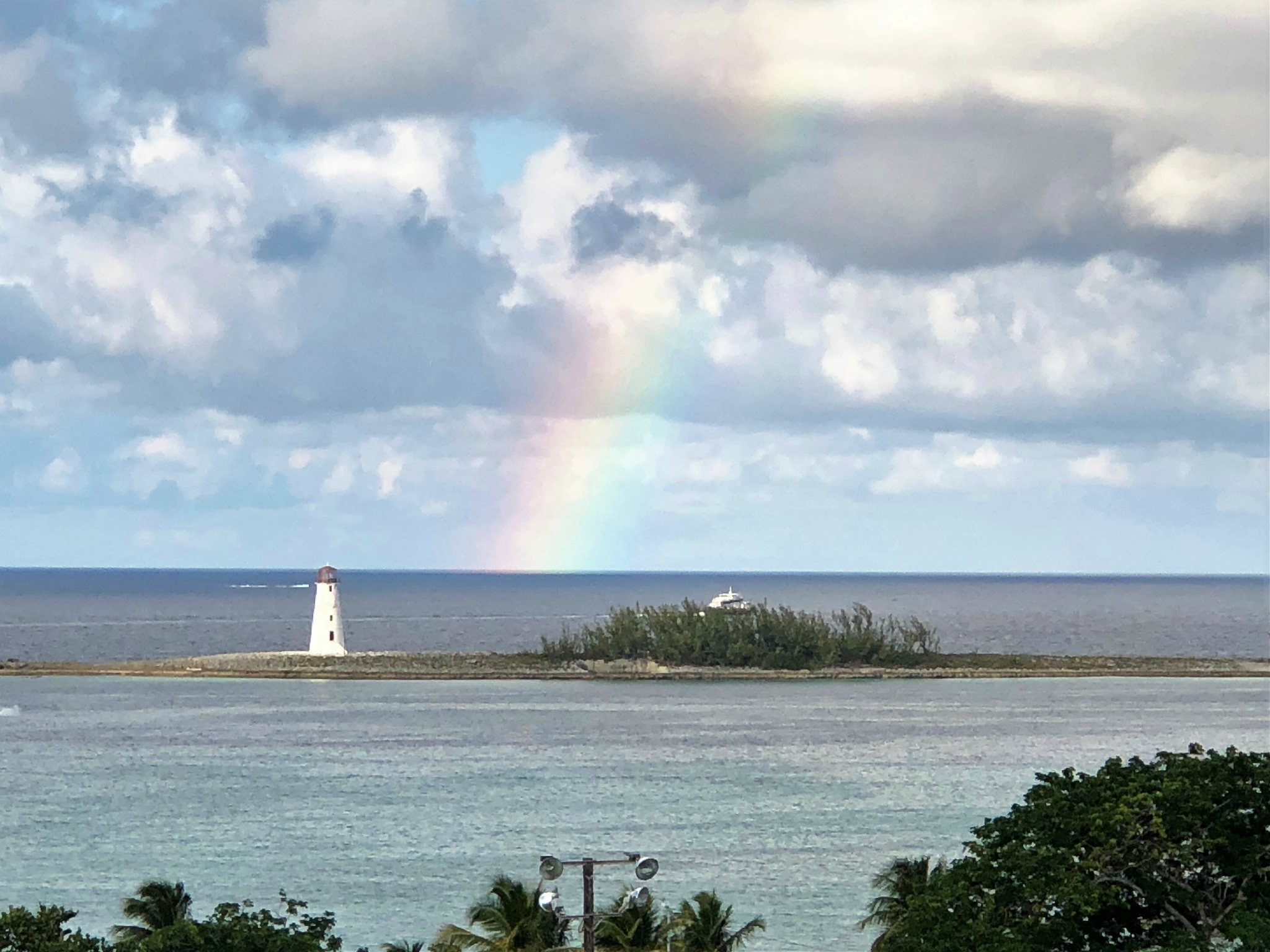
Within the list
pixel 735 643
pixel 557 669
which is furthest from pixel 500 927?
pixel 735 643

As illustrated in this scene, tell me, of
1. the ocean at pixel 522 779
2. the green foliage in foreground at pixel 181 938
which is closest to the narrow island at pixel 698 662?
the ocean at pixel 522 779

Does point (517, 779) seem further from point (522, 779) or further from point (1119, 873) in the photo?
point (1119, 873)

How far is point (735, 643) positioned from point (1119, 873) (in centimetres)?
13017

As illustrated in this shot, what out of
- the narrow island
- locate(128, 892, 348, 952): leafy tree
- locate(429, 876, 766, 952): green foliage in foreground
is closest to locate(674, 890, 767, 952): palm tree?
locate(429, 876, 766, 952): green foliage in foreground

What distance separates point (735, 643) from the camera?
156000mm

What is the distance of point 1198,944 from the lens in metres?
24.3

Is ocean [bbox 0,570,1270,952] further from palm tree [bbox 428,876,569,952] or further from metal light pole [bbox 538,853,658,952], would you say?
metal light pole [bbox 538,853,658,952]

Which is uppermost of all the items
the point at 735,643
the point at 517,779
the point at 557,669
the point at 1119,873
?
the point at 735,643

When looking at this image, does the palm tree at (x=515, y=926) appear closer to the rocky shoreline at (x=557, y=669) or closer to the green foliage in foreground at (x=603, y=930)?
the green foliage in foreground at (x=603, y=930)

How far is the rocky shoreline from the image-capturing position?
146250 mm

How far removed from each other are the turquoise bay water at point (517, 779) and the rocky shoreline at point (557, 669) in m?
2.89

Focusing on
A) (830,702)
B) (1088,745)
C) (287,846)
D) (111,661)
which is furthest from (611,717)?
(111,661)

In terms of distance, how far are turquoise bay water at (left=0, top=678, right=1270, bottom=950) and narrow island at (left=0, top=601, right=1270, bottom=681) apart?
14.9ft

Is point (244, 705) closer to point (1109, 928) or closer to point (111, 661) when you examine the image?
point (111, 661)
